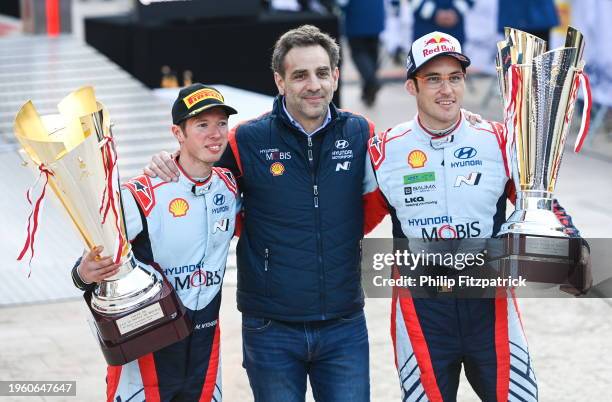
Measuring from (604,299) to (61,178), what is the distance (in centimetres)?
→ 469

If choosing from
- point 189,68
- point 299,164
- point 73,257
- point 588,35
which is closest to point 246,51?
point 189,68

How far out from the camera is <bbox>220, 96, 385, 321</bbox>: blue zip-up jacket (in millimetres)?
4883

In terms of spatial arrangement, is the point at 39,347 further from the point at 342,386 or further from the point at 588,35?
the point at 588,35

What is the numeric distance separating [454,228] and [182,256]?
3.56 feet

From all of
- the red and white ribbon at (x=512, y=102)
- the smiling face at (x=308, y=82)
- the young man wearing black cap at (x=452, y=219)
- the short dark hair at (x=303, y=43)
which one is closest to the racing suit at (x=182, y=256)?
the smiling face at (x=308, y=82)

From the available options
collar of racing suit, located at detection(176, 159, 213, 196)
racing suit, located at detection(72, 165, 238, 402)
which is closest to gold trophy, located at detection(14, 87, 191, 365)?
racing suit, located at detection(72, 165, 238, 402)

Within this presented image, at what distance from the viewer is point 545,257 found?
442 cm

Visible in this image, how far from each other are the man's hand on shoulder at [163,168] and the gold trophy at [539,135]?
1.30 metres

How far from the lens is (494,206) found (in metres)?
4.89

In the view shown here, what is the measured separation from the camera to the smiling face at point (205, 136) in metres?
4.68

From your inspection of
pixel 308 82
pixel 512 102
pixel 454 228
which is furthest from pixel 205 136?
pixel 512 102

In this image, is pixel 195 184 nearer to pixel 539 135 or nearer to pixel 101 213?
pixel 101 213

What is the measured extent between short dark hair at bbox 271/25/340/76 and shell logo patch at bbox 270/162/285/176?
37 cm

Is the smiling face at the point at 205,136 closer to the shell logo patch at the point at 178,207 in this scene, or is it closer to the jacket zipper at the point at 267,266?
the shell logo patch at the point at 178,207
